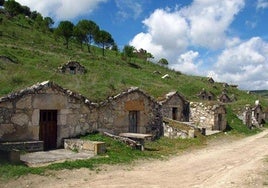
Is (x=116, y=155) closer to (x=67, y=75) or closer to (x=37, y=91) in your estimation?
(x=37, y=91)

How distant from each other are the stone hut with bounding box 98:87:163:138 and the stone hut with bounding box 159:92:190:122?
5693 mm

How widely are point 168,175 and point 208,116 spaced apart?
17165mm

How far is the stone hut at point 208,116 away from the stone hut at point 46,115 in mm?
12976

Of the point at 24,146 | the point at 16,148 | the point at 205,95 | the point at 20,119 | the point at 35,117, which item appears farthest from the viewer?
the point at 205,95

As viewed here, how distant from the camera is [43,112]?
14.1 meters

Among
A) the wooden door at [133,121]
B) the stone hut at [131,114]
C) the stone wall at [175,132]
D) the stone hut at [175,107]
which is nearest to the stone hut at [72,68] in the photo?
the stone hut at [175,107]

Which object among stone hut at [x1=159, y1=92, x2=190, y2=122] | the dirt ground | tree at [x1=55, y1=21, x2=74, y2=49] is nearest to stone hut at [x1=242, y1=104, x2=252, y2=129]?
stone hut at [x1=159, y1=92, x2=190, y2=122]

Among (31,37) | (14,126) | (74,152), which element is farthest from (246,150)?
(31,37)

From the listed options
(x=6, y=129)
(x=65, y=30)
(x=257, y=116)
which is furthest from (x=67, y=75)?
(x=65, y=30)

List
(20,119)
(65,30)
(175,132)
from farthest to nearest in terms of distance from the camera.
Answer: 1. (65,30)
2. (175,132)
3. (20,119)

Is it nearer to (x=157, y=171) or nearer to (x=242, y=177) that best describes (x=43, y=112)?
(x=157, y=171)

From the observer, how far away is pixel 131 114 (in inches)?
715

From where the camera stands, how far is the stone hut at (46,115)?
12750 mm

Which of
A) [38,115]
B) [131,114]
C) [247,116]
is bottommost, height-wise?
[38,115]
